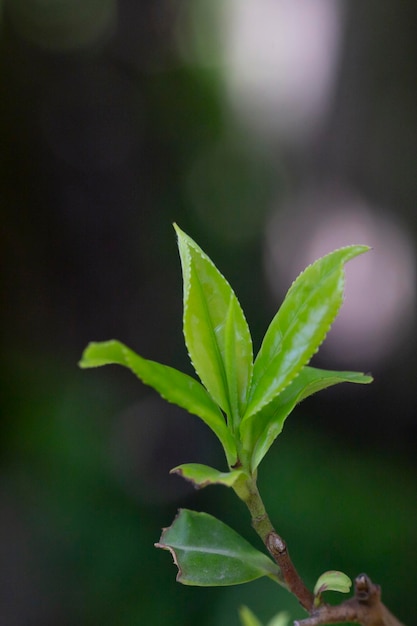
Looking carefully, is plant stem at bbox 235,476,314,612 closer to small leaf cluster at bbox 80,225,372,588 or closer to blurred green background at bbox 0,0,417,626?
small leaf cluster at bbox 80,225,372,588

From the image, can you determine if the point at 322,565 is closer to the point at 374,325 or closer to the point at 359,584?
the point at 374,325

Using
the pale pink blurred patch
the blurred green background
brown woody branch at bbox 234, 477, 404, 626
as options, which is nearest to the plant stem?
brown woody branch at bbox 234, 477, 404, 626

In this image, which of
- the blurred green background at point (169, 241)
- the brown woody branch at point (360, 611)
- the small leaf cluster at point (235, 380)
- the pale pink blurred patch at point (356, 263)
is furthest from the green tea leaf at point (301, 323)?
the pale pink blurred patch at point (356, 263)

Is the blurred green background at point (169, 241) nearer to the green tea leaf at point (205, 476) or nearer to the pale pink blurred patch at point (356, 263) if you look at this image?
the pale pink blurred patch at point (356, 263)

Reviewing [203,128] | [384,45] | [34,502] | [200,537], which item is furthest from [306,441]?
[200,537]

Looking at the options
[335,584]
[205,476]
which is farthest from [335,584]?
[205,476]

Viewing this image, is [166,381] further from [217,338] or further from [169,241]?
[169,241]

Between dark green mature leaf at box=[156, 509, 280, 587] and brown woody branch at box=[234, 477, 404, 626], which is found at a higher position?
brown woody branch at box=[234, 477, 404, 626]

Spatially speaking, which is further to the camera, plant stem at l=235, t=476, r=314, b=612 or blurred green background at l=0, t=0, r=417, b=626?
blurred green background at l=0, t=0, r=417, b=626

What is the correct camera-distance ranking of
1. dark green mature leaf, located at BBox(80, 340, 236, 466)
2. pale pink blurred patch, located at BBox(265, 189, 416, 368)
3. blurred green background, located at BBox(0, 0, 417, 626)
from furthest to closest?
pale pink blurred patch, located at BBox(265, 189, 416, 368), blurred green background, located at BBox(0, 0, 417, 626), dark green mature leaf, located at BBox(80, 340, 236, 466)
